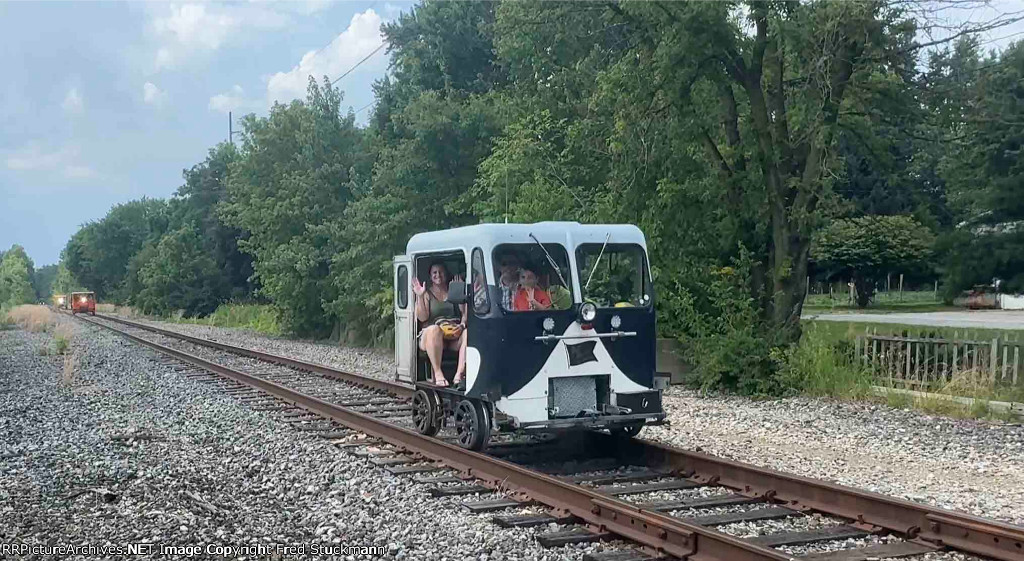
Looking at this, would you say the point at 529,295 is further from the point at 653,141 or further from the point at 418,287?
the point at 653,141

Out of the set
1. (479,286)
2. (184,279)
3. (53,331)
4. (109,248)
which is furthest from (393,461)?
(109,248)

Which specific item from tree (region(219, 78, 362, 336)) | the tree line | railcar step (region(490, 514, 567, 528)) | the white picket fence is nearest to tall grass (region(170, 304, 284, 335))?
tree (region(219, 78, 362, 336))

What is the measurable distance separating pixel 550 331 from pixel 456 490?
181 centimetres

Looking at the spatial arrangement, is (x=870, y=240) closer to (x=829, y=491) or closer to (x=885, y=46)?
(x=885, y=46)

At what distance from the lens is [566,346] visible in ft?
29.4

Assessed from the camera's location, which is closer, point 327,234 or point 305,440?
point 305,440

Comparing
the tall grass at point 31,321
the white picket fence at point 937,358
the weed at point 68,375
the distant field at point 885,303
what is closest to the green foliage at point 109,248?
the tall grass at point 31,321

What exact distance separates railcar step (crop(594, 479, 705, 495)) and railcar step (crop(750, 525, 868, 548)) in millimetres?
1537

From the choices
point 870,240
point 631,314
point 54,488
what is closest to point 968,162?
point 870,240

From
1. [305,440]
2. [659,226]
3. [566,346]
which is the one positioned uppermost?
[659,226]

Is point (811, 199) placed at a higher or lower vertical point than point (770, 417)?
higher

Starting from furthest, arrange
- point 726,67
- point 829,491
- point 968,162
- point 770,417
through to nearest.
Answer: point 968,162 < point 726,67 < point 770,417 < point 829,491

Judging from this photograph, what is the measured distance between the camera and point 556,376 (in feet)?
29.2

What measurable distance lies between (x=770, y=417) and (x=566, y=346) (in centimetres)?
473
